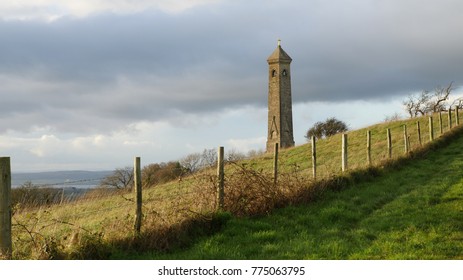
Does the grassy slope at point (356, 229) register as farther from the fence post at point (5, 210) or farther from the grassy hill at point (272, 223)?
the fence post at point (5, 210)

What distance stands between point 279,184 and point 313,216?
57.6 inches

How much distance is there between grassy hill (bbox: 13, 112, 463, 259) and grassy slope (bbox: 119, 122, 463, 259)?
0.8 inches

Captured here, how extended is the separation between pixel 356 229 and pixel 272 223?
1868 mm

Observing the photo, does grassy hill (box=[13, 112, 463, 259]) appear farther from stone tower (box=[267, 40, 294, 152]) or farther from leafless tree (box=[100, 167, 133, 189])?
stone tower (box=[267, 40, 294, 152])

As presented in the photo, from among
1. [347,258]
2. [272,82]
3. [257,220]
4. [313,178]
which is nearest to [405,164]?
[313,178]

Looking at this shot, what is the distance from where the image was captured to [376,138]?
115 feet

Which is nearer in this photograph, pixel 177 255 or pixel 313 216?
pixel 177 255

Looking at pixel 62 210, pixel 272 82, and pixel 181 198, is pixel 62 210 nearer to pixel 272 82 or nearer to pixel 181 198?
pixel 181 198

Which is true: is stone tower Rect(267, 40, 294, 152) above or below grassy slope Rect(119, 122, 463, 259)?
above

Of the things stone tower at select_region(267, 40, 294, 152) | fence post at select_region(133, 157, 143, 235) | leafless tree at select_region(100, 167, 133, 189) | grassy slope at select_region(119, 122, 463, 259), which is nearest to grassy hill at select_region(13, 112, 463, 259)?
grassy slope at select_region(119, 122, 463, 259)

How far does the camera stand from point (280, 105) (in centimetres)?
6294

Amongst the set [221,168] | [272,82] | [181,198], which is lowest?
[181,198]

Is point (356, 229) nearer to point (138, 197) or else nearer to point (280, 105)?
point (138, 197)

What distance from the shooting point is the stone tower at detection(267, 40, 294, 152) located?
62.9 metres
